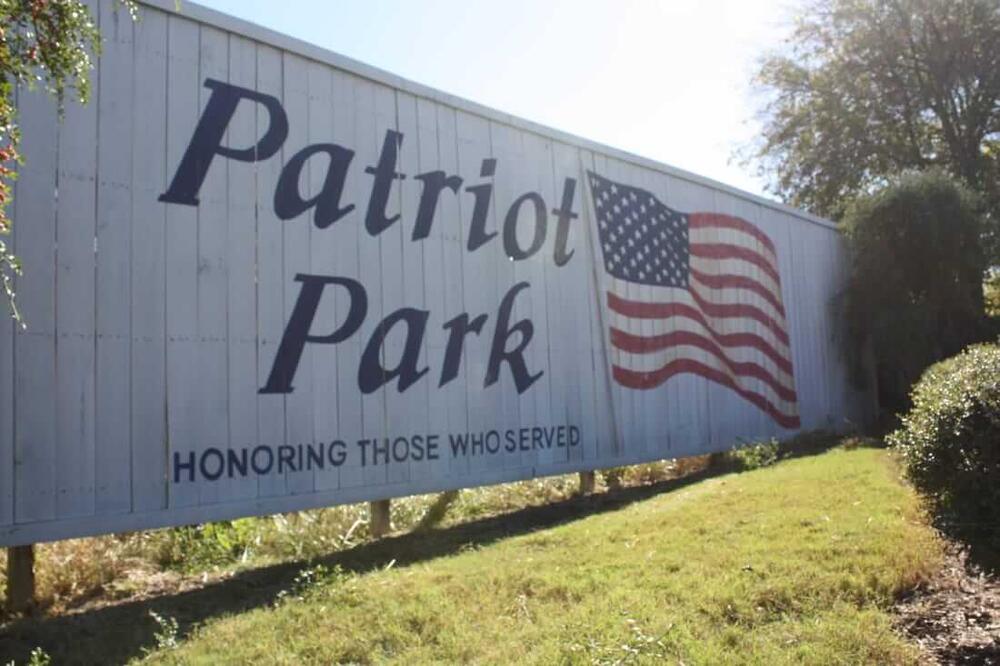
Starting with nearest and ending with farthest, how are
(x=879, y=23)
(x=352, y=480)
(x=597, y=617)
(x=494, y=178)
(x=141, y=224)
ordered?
(x=597, y=617) → (x=141, y=224) → (x=352, y=480) → (x=494, y=178) → (x=879, y=23)

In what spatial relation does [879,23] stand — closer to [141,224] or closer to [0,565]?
[141,224]

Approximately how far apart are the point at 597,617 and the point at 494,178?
18.9 feet

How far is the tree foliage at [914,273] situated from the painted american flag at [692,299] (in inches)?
103

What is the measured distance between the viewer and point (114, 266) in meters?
6.36

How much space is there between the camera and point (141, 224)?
6.53 m

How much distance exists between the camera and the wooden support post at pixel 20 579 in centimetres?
596

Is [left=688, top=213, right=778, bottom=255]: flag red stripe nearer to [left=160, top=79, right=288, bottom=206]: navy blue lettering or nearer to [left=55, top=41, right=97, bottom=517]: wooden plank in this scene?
[left=160, top=79, right=288, bottom=206]: navy blue lettering

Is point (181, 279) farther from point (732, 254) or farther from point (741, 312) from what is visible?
point (741, 312)

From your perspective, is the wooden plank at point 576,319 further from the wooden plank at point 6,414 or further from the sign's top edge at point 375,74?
the wooden plank at point 6,414

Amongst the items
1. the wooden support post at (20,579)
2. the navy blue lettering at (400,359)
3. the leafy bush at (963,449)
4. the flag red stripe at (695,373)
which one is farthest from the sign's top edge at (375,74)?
the leafy bush at (963,449)

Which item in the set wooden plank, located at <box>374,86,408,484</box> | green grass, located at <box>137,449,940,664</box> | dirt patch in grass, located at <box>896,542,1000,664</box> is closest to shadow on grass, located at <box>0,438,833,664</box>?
green grass, located at <box>137,449,940,664</box>

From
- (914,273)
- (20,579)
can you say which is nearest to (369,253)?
(20,579)

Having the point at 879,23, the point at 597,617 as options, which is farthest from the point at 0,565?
the point at 879,23

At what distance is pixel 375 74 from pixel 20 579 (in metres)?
5.03
